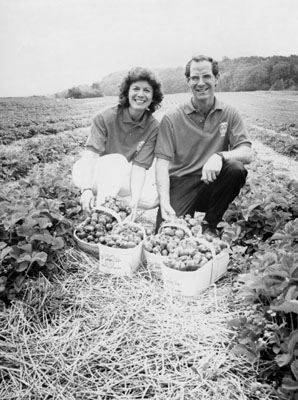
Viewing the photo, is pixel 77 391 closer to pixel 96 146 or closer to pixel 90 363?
pixel 90 363

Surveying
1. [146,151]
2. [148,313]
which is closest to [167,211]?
[146,151]

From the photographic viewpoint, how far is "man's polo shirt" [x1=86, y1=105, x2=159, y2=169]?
3062 millimetres

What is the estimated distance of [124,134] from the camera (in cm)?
314

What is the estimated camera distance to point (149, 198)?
325cm

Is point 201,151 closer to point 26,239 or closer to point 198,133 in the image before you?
point 198,133

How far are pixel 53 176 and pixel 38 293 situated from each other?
1.08m

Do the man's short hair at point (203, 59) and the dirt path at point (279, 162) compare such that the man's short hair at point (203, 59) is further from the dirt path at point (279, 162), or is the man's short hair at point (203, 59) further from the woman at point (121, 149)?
the dirt path at point (279, 162)

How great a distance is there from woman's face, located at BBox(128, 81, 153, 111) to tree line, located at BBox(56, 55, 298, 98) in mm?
167

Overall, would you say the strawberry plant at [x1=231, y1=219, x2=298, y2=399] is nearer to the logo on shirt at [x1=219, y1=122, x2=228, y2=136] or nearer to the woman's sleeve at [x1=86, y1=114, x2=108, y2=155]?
the logo on shirt at [x1=219, y1=122, x2=228, y2=136]

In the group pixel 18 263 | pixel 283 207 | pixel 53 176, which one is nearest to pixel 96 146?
pixel 53 176

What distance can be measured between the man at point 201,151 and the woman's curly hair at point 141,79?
14 centimetres

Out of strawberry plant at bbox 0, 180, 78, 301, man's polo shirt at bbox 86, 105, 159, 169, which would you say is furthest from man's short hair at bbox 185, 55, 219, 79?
strawberry plant at bbox 0, 180, 78, 301

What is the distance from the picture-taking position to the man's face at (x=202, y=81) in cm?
283

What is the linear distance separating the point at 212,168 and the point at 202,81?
2.06 feet
